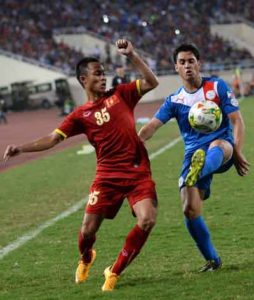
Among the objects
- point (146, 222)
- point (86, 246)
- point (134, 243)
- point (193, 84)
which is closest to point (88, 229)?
point (86, 246)

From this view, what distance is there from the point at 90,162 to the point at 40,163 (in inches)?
62.3

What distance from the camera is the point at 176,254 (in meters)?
8.50

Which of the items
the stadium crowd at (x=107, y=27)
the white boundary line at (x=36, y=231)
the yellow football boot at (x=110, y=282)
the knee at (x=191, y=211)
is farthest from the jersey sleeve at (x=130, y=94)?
the stadium crowd at (x=107, y=27)

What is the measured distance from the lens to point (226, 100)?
24.7 feet

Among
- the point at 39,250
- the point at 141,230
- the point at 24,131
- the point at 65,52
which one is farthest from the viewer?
the point at 65,52

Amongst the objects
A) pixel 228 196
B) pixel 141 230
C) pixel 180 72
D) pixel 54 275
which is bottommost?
pixel 228 196

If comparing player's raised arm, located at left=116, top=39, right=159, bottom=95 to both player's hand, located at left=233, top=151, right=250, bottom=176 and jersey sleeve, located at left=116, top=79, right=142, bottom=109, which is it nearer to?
jersey sleeve, located at left=116, top=79, right=142, bottom=109

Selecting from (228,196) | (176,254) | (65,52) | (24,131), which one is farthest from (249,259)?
(65,52)

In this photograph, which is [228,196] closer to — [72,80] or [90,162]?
[90,162]

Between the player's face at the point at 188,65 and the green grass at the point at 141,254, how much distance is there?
5.61 feet

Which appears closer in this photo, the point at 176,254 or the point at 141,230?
the point at 141,230

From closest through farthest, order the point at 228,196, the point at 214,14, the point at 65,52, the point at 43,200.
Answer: the point at 228,196 → the point at 43,200 → the point at 65,52 → the point at 214,14

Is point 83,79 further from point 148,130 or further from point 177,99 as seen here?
point 177,99

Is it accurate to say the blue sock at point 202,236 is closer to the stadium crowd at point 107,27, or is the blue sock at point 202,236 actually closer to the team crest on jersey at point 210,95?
the team crest on jersey at point 210,95
